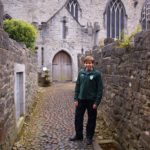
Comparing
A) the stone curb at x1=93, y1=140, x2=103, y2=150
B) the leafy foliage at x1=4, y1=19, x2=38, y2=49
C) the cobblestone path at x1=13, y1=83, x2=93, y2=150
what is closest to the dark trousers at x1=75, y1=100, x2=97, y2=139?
the stone curb at x1=93, y1=140, x2=103, y2=150

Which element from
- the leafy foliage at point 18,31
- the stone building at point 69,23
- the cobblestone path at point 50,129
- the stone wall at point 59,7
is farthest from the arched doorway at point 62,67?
the leafy foliage at point 18,31

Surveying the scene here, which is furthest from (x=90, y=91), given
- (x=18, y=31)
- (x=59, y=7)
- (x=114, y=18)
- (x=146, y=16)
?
(x=114, y=18)

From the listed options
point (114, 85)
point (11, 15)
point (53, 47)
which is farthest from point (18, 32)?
point (11, 15)

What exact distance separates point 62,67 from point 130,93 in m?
18.6

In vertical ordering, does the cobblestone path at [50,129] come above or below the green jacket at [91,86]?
below

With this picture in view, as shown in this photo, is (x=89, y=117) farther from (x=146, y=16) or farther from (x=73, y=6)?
(x=73, y=6)

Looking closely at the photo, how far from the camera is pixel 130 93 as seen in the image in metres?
5.83

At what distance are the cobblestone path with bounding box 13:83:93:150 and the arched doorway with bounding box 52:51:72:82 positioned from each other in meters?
11.8

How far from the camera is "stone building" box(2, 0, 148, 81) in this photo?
74.8 feet

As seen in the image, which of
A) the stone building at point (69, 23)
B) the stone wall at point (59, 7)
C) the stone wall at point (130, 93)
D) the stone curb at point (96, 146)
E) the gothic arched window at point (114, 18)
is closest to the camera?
the stone wall at point (130, 93)

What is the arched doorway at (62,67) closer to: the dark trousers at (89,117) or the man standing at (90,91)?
the dark trousers at (89,117)

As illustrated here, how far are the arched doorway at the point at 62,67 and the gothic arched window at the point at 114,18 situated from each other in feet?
21.3

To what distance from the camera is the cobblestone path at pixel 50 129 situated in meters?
6.42

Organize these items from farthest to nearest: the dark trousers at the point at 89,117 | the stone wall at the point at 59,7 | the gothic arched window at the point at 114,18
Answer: the gothic arched window at the point at 114,18
the stone wall at the point at 59,7
the dark trousers at the point at 89,117
